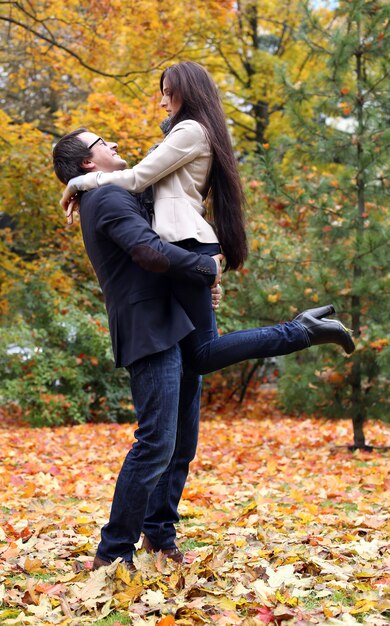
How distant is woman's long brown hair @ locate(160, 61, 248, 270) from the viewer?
3.23 m

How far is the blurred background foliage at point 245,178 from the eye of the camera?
281 inches

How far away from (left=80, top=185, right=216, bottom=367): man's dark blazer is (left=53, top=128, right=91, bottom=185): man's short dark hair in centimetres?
19

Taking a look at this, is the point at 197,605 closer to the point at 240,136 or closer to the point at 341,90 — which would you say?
the point at 341,90

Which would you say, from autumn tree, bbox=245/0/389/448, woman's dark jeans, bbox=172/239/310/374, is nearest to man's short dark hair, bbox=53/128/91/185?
woman's dark jeans, bbox=172/239/310/374

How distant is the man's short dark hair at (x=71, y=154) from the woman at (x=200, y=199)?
0.14 meters

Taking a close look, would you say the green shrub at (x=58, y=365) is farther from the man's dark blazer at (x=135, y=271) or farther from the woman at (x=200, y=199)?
the man's dark blazer at (x=135, y=271)

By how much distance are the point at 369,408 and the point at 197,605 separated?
4.92 metres

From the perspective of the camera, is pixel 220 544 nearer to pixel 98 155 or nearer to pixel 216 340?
pixel 216 340

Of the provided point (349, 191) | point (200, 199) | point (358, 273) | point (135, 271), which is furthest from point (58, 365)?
point (135, 271)

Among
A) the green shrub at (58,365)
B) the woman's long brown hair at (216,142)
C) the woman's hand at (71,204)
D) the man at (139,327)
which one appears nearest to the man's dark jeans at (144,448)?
the man at (139,327)

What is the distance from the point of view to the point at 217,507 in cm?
484

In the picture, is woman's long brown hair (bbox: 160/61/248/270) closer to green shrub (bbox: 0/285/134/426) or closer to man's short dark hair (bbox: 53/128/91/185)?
man's short dark hair (bbox: 53/128/91/185)

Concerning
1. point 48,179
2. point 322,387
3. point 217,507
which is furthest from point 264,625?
point 48,179

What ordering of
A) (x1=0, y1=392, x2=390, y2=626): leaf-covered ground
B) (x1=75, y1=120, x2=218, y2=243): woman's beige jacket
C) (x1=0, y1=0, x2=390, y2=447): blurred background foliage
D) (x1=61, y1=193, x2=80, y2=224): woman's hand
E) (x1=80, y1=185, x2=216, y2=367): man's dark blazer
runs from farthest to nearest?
(x1=0, y1=0, x2=390, y2=447): blurred background foliage, (x1=61, y1=193, x2=80, y2=224): woman's hand, (x1=75, y1=120, x2=218, y2=243): woman's beige jacket, (x1=80, y1=185, x2=216, y2=367): man's dark blazer, (x1=0, y1=392, x2=390, y2=626): leaf-covered ground
